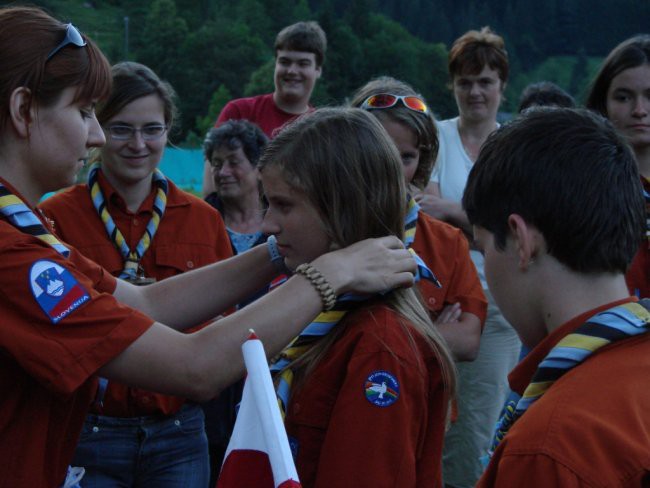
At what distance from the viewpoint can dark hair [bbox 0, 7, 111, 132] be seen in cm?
197

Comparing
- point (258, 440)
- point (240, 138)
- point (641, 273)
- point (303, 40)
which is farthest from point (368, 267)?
point (303, 40)

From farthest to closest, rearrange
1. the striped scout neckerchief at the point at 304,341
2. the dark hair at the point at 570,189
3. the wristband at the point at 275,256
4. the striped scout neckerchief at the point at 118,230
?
the striped scout neckerchief at the point at 118,230 < the wristband at the point at 275,256 < the striped scout neckerchief at the point at 304,341 < the dark hair at the point at 570,189

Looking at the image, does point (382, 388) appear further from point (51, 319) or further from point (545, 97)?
point (545, 97)

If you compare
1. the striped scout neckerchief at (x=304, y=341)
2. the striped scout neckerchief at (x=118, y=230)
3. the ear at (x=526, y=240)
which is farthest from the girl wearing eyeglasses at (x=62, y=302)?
the striped scout neckerchief at (x=118, y=230)

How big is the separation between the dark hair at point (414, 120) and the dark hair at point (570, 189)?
1680 mm

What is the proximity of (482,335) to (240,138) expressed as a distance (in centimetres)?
197

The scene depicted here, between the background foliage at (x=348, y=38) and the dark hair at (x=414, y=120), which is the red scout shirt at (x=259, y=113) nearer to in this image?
the dark hair at (x=414, y=120)

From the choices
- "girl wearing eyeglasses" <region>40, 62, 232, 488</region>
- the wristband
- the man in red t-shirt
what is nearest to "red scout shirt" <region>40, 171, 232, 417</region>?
"girl wearing eyeglasses" <region>40, 62, 232, 488</region>

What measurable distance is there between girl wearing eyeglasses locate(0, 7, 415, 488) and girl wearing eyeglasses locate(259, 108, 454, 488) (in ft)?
0.45

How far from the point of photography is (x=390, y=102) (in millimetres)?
3496

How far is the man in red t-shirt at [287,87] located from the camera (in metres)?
5.86

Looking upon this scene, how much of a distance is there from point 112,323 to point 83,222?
60.8 inches

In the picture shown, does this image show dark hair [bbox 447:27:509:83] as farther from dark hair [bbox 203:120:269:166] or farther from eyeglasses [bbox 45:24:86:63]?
eyeglasses [bbox 45:24:86:63]

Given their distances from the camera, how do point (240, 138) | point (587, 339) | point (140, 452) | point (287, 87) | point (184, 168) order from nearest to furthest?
point (587, 339), point (140, 452), point (240, 138), point (287, 87), point (184, 168)
